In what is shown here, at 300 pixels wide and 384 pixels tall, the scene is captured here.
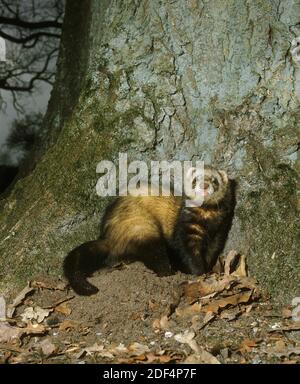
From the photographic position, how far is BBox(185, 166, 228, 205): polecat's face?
4.20m

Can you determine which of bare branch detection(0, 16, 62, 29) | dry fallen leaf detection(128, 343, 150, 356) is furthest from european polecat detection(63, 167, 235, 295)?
bare branch detection(0, 16, 62, 29)

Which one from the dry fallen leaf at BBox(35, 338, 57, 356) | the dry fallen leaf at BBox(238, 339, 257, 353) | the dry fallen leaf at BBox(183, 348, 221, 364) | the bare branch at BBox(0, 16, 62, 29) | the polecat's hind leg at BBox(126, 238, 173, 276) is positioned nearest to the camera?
the dry fallen leaf at BBox(183, 348, 221, 364)

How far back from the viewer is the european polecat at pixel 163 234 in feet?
13.8

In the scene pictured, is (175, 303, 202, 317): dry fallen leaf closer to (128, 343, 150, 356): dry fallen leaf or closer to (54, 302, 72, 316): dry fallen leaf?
(128, 343, 150, 356): dry fallen leaf

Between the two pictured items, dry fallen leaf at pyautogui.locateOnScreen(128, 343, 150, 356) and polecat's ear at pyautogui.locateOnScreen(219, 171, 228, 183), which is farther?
polecat's ear at pyautogui.locateOnScreen(219, 171, 228, 183)

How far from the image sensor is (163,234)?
14.9ft

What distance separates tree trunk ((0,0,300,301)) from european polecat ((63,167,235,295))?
5.1 inches

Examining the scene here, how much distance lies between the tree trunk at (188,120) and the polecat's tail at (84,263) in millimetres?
136

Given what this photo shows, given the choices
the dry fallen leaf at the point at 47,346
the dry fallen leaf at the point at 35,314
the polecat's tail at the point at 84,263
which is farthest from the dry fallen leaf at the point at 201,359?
the dry fallen leaf at the point at 35,314

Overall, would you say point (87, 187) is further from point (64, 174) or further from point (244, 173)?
point (244, 173)

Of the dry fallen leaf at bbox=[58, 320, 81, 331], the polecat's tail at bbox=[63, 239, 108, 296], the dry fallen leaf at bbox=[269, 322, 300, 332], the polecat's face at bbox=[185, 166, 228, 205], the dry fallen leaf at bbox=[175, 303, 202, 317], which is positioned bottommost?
the dry fallen leaf at bbox=[58, 320, 81, 331]

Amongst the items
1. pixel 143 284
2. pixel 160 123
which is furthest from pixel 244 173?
pixel 143 284

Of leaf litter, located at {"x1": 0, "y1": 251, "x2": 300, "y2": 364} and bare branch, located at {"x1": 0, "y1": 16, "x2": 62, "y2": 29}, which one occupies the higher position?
bare branch, located at {"x1": 0, "y1": 16, "x2": 62, "y2": 29}

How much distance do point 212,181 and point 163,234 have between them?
0.64 meters
